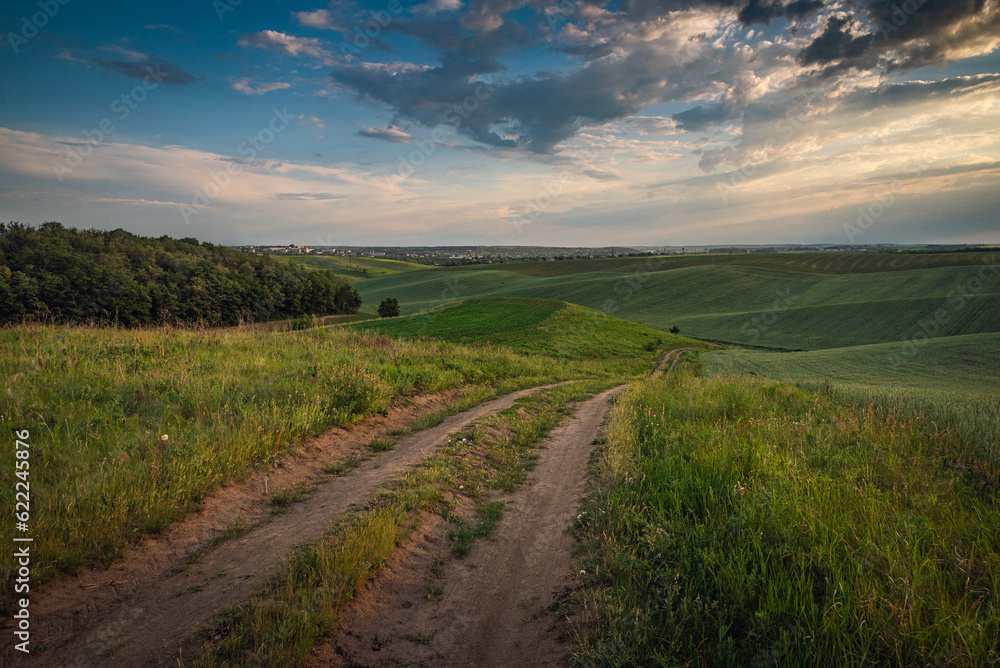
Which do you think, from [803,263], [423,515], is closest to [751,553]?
[423,515]

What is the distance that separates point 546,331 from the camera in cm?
4162

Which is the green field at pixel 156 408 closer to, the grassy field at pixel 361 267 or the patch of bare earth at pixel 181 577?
the patch of bare earth at pixel 181 577

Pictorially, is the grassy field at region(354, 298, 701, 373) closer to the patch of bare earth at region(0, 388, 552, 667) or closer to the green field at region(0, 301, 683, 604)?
the green field at region(0, 301, 683, 604)

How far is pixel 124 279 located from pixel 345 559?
38238 millimetres

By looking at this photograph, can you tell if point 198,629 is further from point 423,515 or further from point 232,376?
point 232,376

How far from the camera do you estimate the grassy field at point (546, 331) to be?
37.1 metres

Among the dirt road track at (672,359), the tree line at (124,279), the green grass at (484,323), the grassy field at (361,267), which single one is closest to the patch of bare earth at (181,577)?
the tree line at (124,279)

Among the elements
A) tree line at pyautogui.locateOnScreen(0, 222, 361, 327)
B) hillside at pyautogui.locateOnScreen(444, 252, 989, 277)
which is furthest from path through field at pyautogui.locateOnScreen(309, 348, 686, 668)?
hillside at pyautogui.locateOnScreen(444, 252, 989, 277)

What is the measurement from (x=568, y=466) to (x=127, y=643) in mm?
6284

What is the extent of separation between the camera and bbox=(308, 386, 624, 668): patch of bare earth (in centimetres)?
369

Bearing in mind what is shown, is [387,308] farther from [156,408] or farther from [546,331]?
[156,408]

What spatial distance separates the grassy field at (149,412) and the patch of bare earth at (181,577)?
9.8 inches

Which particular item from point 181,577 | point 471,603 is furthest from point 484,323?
point 471,603

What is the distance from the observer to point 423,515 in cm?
592
